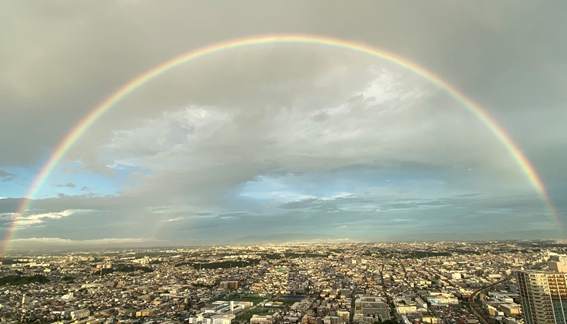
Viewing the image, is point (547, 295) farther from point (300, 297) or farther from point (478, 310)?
point (300, 297)

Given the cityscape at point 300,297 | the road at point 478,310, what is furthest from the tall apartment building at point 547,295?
the road at point 478,310

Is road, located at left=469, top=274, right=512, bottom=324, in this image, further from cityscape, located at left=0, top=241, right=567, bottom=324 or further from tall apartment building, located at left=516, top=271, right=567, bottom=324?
tall apartment building, located at left=516, top=271, right=567, bottom=324

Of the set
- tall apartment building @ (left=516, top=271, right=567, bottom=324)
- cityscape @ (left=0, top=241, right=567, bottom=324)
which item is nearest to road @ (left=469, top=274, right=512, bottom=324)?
cityscape @ (left=0, top=241, right=567, bottom=324)

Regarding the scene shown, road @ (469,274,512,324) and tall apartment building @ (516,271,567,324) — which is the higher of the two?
tall apartment building @ (516,271,567,324)

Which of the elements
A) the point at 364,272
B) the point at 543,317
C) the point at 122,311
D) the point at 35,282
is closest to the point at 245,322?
the point at 122,311

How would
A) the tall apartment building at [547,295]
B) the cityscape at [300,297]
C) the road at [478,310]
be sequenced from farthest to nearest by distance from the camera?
the road at [478,310]
the cityscape at [300,297]
the tall apartment building at [547,295]

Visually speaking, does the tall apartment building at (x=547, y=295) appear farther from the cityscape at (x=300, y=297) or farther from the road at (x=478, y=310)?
the road at (x=478, y=310)

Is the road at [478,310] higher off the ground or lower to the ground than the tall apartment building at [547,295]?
lower

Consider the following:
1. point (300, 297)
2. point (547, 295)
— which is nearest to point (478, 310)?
point (547, 295)
